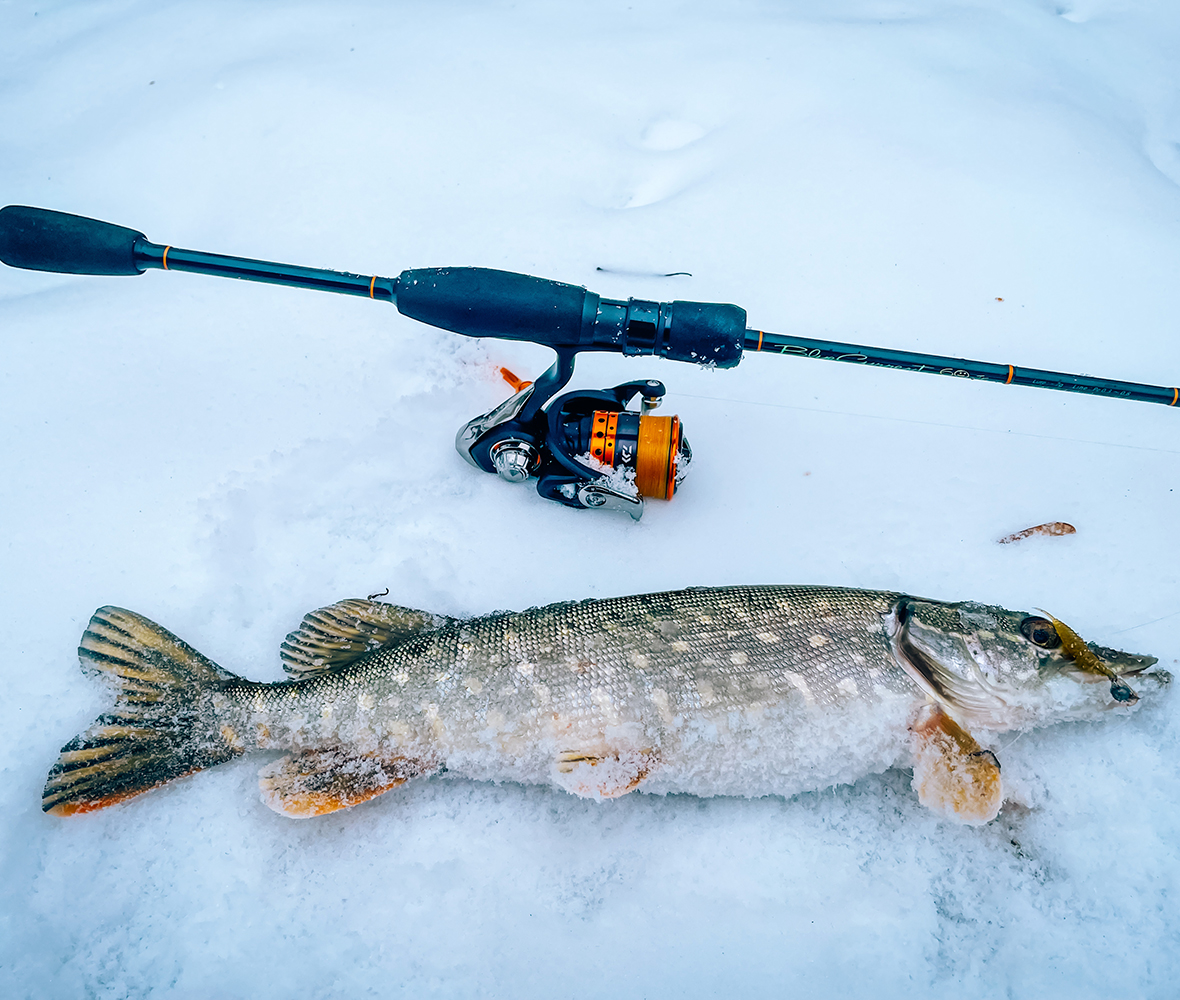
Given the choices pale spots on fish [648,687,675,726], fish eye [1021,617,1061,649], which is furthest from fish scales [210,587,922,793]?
fish eye [1021,617,1061,649]

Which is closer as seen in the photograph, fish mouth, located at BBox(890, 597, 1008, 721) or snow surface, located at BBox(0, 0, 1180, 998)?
snow surface, located at BBox(0, 0, 1180, 998)

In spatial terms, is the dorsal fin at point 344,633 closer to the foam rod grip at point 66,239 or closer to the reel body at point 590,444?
the reel body at point 590,444

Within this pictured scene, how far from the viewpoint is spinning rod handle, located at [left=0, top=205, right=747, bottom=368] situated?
188 cm

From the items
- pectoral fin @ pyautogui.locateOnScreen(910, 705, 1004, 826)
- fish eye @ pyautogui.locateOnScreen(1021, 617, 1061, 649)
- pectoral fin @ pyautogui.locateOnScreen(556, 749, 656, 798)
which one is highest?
fish eye @ pyautogui.locateOnScreen(1021, 617, 1061, 649)

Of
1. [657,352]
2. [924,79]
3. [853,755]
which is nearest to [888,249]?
[924,79]

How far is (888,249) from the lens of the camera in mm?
2957

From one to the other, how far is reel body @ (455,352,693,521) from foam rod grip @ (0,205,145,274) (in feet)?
3.31

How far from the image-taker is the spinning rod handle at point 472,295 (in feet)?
6.18

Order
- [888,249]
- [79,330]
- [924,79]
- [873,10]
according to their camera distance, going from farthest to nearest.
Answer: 1. [873,10]
2. [924,79]
3. [888,249]
4. [79,330]

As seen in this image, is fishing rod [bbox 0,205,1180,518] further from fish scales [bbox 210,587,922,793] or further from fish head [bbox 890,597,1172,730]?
fish head [bbox 890,597,1172,730]

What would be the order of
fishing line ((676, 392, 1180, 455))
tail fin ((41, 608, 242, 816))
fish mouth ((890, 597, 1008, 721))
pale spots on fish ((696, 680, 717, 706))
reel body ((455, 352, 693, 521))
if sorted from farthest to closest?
fishing line ((676, 392, 1180, 455)) < reel body ((455, 352, 693, 521)) < fish mouth ((890, 597, 1008, 721)) < pale spots on fish ((696, 680, 717, 706)) < tail fin ((41, 608, 242, 816))

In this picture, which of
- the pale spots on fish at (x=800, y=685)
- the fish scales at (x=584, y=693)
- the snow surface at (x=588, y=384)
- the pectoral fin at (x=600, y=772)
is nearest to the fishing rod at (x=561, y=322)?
the snow surface at (x=588, y=384)

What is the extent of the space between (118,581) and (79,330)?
3.50ft

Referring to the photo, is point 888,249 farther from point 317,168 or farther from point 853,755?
point 317,168
